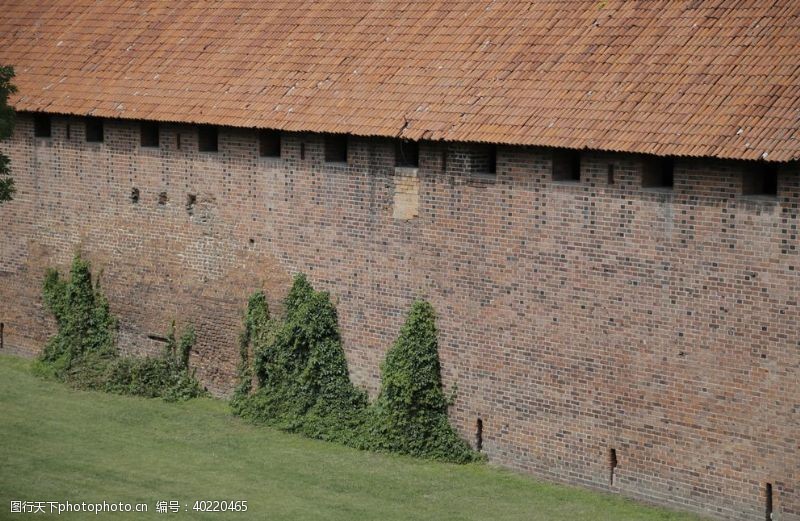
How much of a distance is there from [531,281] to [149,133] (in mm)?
6575

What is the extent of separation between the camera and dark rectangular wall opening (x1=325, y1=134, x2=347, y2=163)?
19.9m

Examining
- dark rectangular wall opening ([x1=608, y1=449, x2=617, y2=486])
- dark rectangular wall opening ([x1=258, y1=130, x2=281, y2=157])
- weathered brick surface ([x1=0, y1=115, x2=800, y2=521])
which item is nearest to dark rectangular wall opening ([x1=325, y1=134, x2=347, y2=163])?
weathered brick surface ([x1=0, y1=115, x2=800, y2=521])

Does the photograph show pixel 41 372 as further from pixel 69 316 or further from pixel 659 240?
pixel 659 240

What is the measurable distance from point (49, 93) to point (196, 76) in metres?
2.54

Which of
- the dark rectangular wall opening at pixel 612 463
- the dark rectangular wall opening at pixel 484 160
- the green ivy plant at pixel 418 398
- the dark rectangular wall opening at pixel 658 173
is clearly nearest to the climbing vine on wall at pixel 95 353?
the green ivy plant at pixel 418 398

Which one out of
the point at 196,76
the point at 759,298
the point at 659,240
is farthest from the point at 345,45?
the point at 759,298

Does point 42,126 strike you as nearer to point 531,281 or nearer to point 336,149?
point 336,149

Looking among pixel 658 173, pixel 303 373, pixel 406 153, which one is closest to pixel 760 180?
pixel 658 173

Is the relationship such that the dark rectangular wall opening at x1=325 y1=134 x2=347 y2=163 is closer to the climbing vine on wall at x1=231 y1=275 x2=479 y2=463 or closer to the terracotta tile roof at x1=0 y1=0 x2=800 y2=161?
the terracotta tile roof at x1=0 y1=0 x2=800 y2=161

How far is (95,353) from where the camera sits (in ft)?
74.6

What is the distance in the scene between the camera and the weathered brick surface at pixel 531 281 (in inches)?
639

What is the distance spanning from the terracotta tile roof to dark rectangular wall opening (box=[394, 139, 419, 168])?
1.08 feet

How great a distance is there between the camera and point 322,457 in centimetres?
1903

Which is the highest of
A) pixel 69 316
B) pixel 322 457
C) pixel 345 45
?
pixel 345 45
